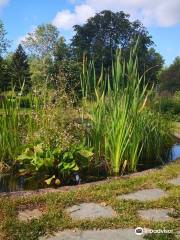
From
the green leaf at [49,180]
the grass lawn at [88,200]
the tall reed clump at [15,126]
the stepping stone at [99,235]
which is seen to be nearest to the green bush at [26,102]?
the tall reed clump at [15,126]

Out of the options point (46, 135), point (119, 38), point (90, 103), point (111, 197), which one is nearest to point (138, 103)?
point (90, 103)

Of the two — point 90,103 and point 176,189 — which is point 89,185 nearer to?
point 176,189

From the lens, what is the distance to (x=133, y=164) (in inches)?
203

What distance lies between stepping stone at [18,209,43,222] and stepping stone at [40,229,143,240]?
0.40m

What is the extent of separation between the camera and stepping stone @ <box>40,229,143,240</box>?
10.0 ft

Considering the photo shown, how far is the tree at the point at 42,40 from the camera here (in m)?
53.2

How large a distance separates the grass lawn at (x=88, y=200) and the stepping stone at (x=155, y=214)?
2.4 inches

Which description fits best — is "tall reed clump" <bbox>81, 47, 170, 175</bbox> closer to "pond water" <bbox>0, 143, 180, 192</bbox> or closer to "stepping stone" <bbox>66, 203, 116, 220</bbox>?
"pond water" <bbox>0, 143, 180, 192</bbox>

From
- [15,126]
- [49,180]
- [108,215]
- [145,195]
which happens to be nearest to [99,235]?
[108,215]

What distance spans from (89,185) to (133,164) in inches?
38.5

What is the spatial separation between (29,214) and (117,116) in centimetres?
175

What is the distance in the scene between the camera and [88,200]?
3.88m

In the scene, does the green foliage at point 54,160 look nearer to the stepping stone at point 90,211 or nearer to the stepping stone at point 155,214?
the stepping stone at point 90,211

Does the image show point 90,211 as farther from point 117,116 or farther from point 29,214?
point 117,116
